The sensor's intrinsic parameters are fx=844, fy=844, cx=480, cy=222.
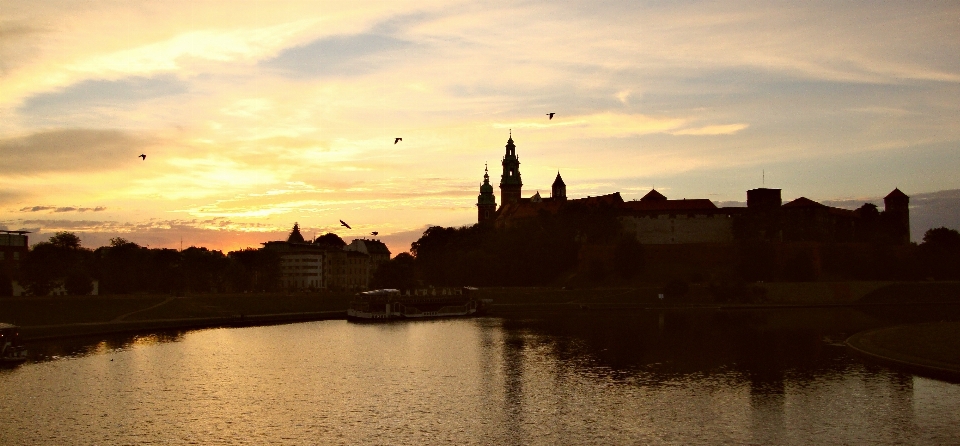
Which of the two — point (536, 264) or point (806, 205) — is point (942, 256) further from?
point (536, 264)

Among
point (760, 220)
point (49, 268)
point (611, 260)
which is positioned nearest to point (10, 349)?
point (49, 268)

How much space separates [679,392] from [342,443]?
19074mm

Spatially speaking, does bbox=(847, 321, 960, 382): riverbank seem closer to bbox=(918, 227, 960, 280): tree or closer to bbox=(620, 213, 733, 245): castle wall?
bbox=(918, 227, 960, 280): tree

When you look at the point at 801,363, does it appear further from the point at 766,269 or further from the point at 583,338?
the point at 766,269

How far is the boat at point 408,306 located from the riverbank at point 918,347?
2208 inches

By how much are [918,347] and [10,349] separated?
62091mm

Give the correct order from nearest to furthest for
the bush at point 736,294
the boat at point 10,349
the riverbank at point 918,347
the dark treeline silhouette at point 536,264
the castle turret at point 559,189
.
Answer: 1. the riverbank at point 918,347
2. the boat at point 10,349
3. the bush at point 736,294
4. the dark treeline silhouette at point 536,264
5. the castle turret at point 559,189

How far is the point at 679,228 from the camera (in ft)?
512

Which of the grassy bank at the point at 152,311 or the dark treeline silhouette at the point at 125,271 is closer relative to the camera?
the grassy bank at the point at 152,311

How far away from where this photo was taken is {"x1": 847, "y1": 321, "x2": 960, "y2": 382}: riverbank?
49.0 meters

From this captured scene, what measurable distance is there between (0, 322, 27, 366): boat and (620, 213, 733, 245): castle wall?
109 metres

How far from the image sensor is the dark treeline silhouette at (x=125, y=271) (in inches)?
4358

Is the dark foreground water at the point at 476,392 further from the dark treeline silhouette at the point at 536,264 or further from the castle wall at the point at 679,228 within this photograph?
the castle wall at the point at 679,228

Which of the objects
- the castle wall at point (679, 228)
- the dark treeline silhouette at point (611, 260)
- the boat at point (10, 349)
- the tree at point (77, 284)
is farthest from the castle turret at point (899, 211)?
the boat at point (10, 349)
